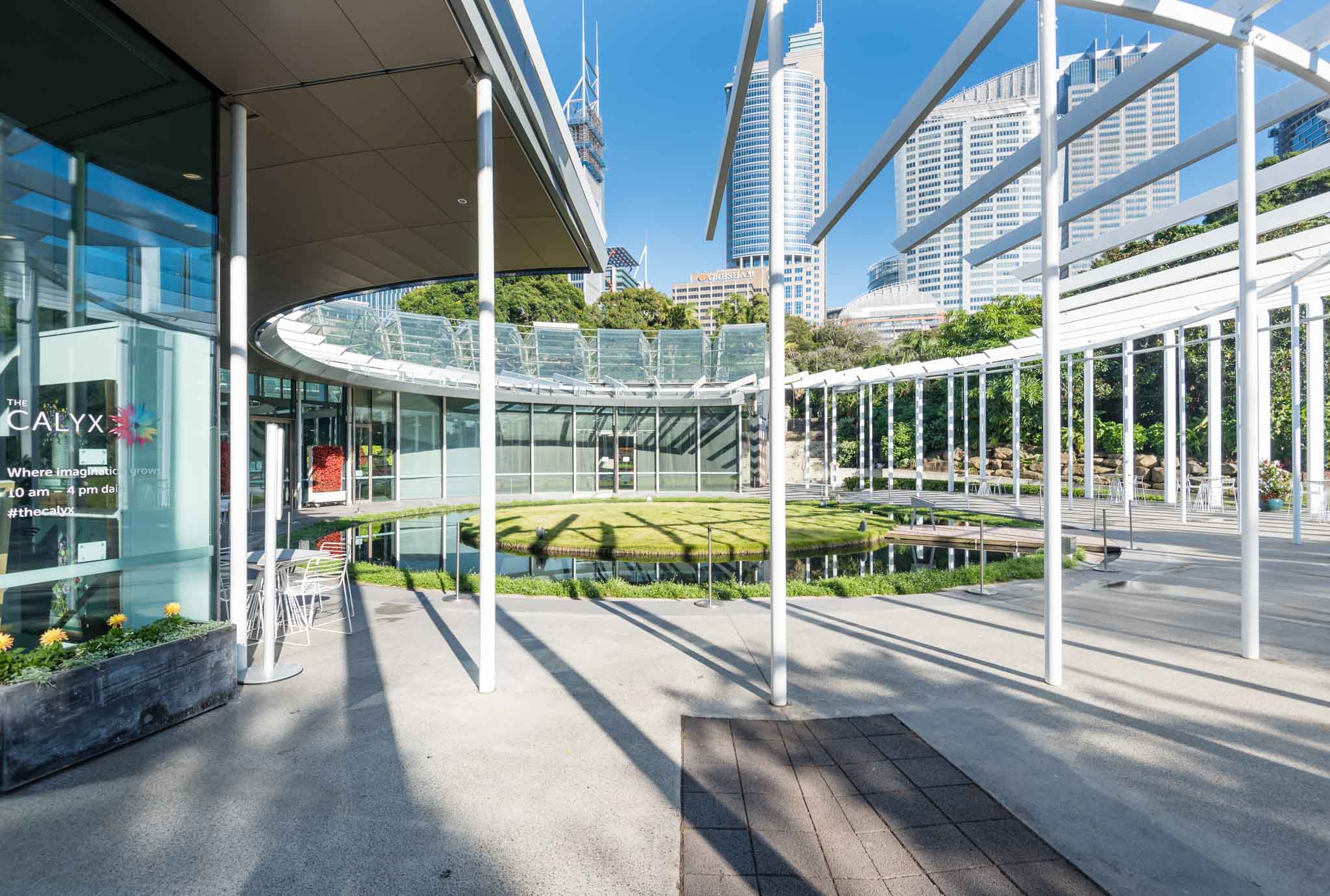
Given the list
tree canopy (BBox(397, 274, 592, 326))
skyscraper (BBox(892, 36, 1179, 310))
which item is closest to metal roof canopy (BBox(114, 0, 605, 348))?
tree canopy (BBox(397, 274, 592, 326))

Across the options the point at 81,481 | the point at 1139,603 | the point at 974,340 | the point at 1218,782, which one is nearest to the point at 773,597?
the point at 1218,782

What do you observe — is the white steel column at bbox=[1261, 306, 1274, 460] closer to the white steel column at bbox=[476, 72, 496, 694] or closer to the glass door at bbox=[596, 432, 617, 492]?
the white steel column at bbox=[476, 72, 496, 694]

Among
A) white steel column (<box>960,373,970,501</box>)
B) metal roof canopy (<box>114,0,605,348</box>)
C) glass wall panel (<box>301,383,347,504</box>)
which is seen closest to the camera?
metal roof canopy (<box>114,0,605,348</box>)

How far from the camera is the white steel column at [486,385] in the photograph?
4332 millimetres

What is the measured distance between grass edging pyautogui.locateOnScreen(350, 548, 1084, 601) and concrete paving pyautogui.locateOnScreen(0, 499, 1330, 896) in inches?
56.1

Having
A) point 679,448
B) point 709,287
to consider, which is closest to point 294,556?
point 679,448

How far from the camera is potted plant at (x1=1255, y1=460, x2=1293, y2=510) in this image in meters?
15.7

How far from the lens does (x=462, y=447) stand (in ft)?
71.2

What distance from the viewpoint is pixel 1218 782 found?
3.07m

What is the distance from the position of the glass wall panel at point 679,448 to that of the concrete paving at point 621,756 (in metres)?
17.9

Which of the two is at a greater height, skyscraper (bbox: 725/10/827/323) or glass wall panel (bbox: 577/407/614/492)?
skyscraper (bbox: 725/10/827/323)

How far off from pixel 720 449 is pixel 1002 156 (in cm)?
10793

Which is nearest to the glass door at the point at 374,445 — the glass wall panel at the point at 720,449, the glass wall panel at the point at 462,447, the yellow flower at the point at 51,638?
the glass wall panel at the point at 462,447

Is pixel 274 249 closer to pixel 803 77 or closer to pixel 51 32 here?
pixel 51 32
